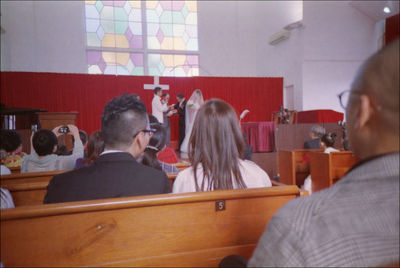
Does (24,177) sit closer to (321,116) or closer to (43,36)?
(321,116)

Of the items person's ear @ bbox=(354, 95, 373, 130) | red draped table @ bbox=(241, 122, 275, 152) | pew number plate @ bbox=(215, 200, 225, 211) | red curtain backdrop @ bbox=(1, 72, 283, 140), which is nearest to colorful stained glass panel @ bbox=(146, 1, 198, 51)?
red curtain backdrop @ bbox=(1, 72, 283, 140)

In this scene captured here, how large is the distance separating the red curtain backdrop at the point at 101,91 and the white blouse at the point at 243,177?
8.49 meters

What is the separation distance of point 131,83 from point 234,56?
15.8 ft

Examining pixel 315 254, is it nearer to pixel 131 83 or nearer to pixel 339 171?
pixel 339 171

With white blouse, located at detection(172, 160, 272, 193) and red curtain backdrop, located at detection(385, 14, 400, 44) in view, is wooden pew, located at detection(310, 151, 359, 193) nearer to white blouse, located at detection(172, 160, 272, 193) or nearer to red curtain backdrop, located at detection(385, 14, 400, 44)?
white blouse, located at detection(172, 160, 272, 193)

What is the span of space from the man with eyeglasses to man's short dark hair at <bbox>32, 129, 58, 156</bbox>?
248cm

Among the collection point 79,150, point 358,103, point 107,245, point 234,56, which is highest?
point 234,56

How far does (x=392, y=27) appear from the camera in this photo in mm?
8578

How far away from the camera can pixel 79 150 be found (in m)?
2.78

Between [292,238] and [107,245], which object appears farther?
[107,245]

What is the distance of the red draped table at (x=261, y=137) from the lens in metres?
7.53

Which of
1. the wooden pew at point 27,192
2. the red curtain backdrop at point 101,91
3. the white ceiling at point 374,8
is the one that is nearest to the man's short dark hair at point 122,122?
the wooden pew at point 27,192

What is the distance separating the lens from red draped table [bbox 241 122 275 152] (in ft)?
24.7

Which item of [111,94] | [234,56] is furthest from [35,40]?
[234,56]
